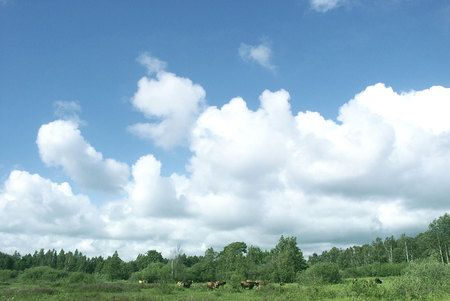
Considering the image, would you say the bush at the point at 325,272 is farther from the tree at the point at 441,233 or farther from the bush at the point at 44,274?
the tree at the point at 441,233

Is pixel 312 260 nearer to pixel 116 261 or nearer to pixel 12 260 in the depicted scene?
pixel 116 261

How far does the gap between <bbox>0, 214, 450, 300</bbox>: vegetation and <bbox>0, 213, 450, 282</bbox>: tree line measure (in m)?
0.29

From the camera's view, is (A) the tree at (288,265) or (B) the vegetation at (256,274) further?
(A) the tree at (288,265)

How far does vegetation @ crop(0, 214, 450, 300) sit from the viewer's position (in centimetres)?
3069

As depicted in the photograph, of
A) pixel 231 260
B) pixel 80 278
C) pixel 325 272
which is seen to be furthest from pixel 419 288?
pixel 231 260

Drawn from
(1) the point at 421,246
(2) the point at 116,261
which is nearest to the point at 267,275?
(2) the point at 116,261

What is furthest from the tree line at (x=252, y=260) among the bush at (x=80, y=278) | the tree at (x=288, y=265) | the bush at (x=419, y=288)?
the bush at (x=419, y=288)

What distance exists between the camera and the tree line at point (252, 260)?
82.4 meters

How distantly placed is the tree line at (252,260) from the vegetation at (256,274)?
0.95 ft

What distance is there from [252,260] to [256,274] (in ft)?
39.8

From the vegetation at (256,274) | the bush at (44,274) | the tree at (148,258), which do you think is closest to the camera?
the vegetation at (256,274)

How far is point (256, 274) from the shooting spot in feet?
286

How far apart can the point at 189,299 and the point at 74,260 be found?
15069cm

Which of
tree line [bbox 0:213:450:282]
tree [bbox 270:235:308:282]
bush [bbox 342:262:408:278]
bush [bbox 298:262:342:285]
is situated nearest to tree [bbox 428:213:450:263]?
tree line [bbox 0:213:450:282]
